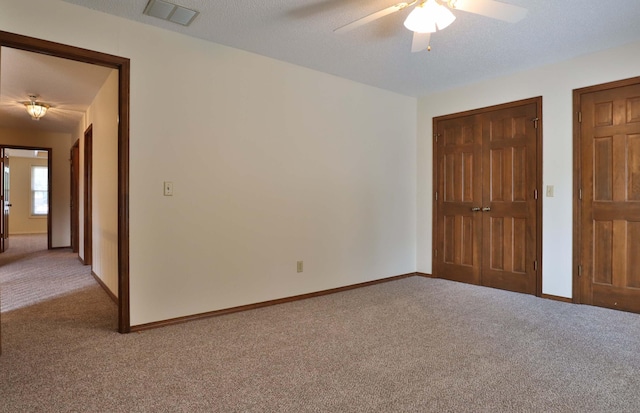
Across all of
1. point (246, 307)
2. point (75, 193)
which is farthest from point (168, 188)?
point (75, 193)

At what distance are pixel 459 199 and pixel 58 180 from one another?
765 centimetres

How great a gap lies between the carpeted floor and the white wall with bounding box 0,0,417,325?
435mm

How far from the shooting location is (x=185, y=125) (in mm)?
3064

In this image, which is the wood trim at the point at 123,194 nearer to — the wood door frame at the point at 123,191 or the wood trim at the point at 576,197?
the wood door frame at the point at 123,191

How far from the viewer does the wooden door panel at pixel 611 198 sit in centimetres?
331

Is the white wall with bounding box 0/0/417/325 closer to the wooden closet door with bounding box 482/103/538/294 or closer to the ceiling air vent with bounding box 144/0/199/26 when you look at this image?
the ceiling air vent with bounding box 144/0/199/26

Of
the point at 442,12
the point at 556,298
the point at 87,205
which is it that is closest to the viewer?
the point at 442,12

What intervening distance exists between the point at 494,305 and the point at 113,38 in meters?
3.99

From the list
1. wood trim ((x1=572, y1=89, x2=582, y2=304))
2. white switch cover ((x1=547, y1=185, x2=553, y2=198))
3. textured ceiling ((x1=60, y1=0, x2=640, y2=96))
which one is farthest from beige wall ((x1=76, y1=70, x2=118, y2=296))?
wood trim ((x1=572, y1=89, x2=582, y2=304))

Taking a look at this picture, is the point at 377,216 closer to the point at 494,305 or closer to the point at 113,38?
the point at 494,305

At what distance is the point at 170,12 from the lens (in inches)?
106

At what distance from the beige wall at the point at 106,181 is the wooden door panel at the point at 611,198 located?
Answer: 4.59 meters

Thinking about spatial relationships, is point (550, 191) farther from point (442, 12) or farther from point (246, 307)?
point (246, 307)

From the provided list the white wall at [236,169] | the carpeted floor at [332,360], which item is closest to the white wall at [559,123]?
the carpeted floor at [332,360]
